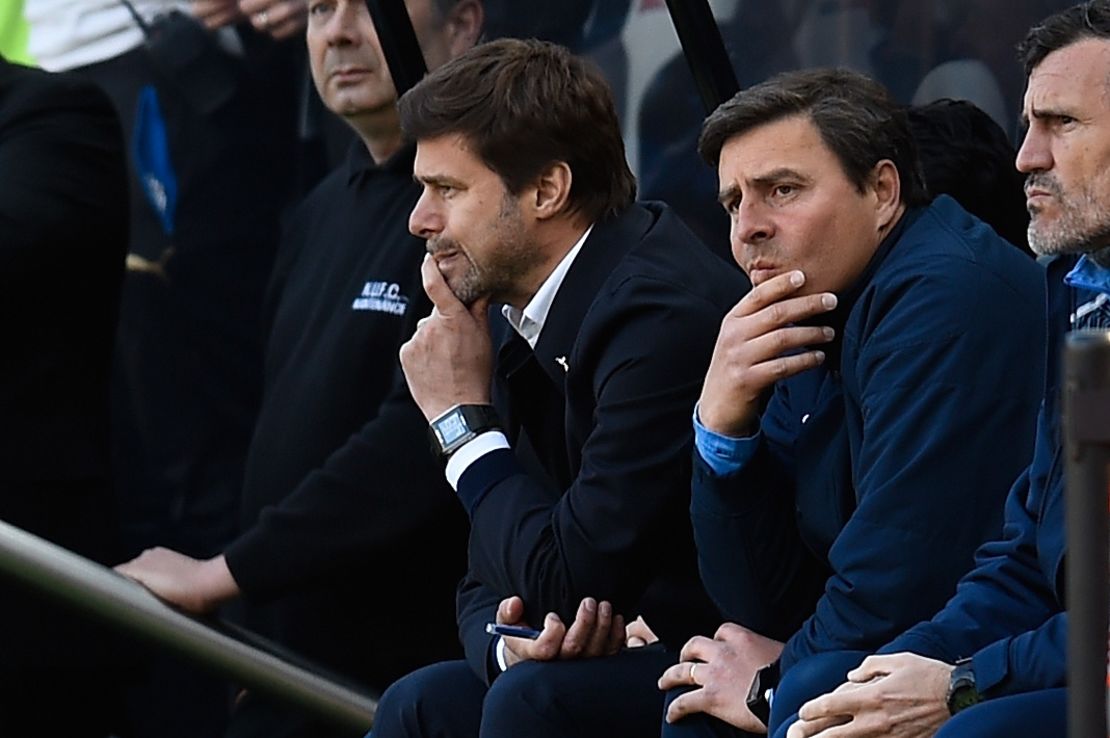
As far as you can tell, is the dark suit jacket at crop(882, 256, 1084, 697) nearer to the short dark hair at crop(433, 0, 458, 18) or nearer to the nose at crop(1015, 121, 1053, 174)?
the nose at crop(1015, 121, 1053, 174)

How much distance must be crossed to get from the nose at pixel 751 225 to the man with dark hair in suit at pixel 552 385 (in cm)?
23

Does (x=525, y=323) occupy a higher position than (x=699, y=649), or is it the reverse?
(x=525, y=323)

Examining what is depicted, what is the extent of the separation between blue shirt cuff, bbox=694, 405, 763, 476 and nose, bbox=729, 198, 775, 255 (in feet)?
0.86

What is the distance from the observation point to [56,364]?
4.54m

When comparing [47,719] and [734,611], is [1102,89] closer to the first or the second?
[734,611]

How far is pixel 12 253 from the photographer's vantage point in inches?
175

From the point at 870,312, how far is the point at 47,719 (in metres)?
2.09

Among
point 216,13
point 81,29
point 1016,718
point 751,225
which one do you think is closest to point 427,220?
point 751,225

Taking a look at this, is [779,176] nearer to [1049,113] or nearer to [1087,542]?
[1049,113]

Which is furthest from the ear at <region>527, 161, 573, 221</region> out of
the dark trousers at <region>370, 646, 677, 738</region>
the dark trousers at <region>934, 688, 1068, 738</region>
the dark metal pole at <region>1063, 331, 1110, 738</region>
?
the dark metal pole at <region>1063, 331, 1110, 738</region>

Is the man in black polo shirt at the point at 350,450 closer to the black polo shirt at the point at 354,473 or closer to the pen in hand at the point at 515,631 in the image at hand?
the black polo shirt at the point at 354,473

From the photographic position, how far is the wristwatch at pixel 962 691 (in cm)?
278

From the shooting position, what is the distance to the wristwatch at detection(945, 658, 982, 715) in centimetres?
278

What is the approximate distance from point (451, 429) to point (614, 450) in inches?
12.7
